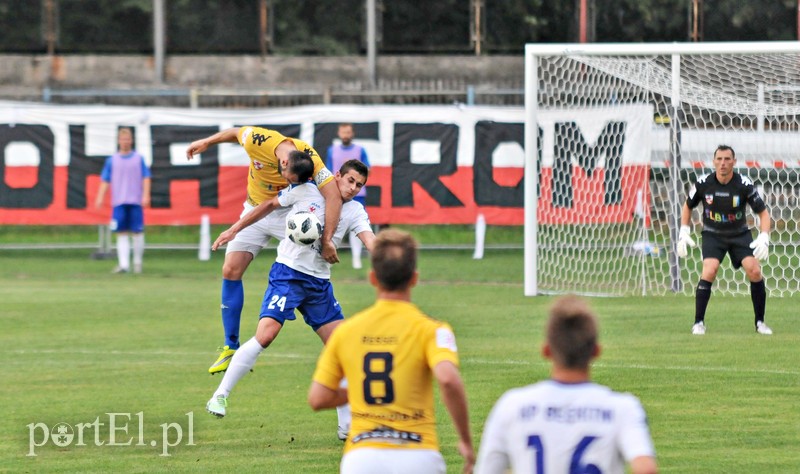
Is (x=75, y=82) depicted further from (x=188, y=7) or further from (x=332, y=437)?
(x=332, y=437)

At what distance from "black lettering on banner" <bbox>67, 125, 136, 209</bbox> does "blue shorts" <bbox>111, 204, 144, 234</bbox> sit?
101 inches

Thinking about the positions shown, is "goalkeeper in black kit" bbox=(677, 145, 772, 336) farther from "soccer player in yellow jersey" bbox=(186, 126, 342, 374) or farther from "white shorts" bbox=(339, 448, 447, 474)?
"white shorts" bbox=(339, 448, 447, 474)

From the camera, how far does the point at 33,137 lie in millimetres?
23250

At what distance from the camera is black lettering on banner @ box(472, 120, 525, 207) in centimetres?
2288

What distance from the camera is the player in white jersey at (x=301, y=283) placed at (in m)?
8.91

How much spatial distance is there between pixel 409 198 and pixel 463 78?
1064 cm

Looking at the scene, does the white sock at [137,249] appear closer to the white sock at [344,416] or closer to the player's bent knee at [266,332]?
the player's bent knee at [266,332]

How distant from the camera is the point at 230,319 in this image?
10391 mm

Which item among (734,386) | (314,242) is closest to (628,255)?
(734,386)

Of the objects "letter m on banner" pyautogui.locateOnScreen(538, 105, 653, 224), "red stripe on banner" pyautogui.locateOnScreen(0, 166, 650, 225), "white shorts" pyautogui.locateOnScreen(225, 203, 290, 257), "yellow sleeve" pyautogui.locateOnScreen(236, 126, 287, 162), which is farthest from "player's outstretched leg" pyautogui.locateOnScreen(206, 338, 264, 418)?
"red stripe on banner" pyautogui.locateOnScreen(0, 166, 650, 225)

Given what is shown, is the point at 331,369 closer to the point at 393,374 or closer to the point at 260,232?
the point at 393,374

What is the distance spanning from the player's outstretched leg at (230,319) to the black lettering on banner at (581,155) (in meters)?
7.84

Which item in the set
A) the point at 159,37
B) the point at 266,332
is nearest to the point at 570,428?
the point at 266,332

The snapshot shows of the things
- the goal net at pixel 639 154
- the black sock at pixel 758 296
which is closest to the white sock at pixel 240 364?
the black sock at pixel 758 296
